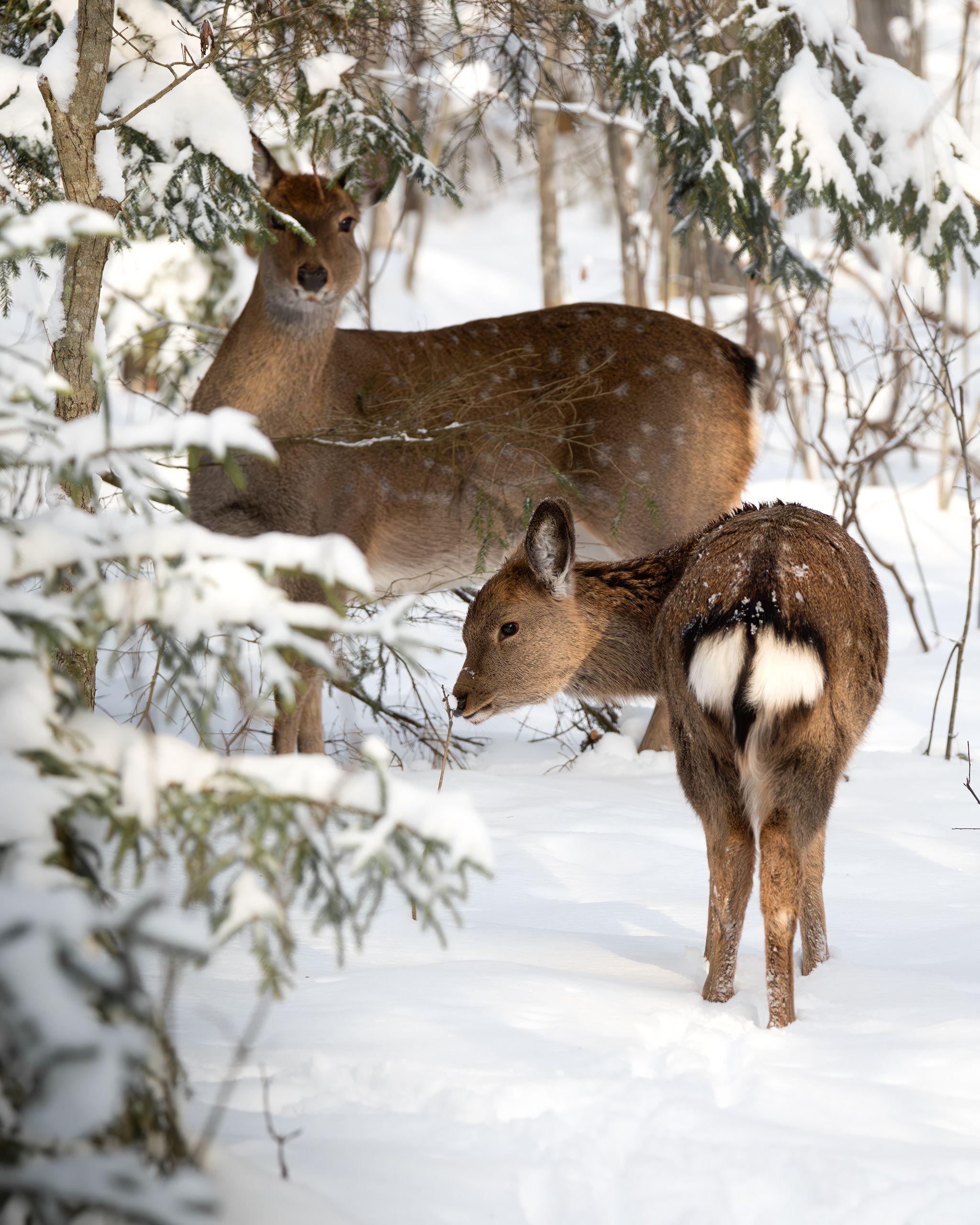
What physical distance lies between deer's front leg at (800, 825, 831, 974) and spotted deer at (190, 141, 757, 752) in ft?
7.71

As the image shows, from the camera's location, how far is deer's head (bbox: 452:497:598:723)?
4.46 meters

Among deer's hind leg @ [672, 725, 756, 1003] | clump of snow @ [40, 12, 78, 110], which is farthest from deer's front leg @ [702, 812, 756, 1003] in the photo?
clump of snow @ [40, 12, 78, 110]

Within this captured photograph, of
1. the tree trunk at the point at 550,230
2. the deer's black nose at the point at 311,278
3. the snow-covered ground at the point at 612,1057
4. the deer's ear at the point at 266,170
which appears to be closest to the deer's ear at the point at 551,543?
the snow-covered ground at the point at 612,1057

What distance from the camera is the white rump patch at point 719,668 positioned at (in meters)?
3.14

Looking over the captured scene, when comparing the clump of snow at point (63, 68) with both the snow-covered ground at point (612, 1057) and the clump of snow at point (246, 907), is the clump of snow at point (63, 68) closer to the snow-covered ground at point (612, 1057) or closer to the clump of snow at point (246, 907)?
the snow-covered ground at point (612, 1057)

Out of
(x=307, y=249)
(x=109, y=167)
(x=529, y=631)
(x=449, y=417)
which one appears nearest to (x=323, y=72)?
(x=307, y=249)

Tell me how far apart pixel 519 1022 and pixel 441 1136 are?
1.84ft

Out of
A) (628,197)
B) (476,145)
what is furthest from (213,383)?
(476,145)

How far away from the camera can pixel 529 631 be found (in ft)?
14.9

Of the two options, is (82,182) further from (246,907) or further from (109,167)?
(246,907)

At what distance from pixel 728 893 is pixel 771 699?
2.07 feet

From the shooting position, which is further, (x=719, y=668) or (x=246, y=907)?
(x=719, y=668)

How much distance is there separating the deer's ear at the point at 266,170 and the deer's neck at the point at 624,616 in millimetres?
2815

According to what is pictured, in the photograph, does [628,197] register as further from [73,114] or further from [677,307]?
[73,114]
